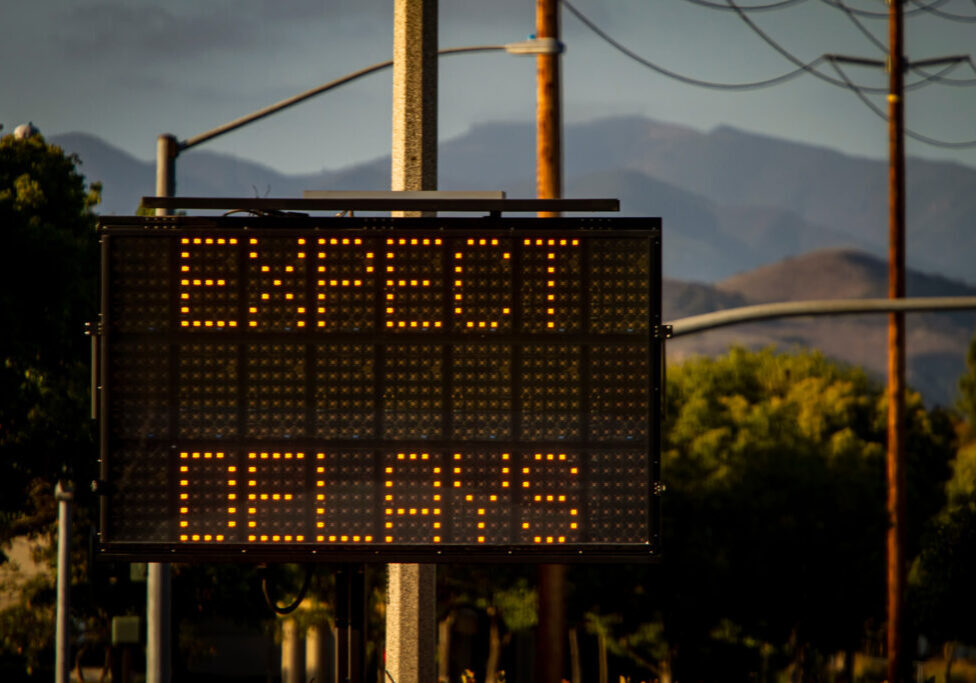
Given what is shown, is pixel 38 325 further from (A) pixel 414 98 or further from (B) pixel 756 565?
(B) pixel 756 565

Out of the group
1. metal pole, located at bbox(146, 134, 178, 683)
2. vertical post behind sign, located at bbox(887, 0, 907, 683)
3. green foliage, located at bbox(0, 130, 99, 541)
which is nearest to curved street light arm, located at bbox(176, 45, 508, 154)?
metal pole, located at bbox(146, 134, 178, 683)

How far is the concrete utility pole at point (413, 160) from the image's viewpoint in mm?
8312

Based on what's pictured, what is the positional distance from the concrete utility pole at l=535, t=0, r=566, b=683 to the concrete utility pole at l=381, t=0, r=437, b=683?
21.4 ft

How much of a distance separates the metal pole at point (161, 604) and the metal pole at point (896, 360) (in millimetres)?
18166

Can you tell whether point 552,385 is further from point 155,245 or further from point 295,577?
point 295,577

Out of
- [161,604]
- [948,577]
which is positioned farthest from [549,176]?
[948,577]

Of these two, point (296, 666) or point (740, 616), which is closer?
point (740, 616)

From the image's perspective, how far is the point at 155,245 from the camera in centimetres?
733

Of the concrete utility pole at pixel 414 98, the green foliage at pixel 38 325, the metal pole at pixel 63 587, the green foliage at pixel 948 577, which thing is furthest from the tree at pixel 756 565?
the concrete utility pole at pixel 414 98

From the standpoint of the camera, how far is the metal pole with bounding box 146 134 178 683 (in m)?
16.9

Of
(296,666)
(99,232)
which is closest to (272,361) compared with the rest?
(99,232)

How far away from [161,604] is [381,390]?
10.7 metres

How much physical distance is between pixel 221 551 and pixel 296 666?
156ft

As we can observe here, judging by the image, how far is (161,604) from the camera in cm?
1702
